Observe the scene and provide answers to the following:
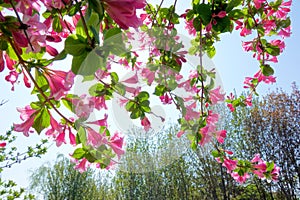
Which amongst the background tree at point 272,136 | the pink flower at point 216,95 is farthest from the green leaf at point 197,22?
the background tree at point 272,136

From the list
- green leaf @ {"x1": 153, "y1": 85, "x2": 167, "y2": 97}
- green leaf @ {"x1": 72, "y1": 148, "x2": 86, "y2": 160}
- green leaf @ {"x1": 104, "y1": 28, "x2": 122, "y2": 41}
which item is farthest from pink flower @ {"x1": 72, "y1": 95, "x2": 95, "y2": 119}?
green leaf @ {"x1": 153, "y1": 85, "x2": 167, "y2": 97}

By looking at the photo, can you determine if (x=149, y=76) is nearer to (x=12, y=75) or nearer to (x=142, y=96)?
(x=142, y=96)

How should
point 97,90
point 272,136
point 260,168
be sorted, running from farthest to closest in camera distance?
point 272,136 → point 260,168 → point 97,90

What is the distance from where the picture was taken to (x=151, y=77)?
3.50ft

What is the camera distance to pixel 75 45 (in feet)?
1.40

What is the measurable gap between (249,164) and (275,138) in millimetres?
11487

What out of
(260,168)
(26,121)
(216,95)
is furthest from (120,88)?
(260,168)

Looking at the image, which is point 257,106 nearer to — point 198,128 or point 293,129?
point 293,129

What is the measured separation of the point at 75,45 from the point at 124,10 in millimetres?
102

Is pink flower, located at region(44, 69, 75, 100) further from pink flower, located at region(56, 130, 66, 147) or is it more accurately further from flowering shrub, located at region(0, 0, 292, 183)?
pink flower, located at region(56, 130, 66, 147)

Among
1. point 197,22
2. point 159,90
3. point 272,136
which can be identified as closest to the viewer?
point 197,22

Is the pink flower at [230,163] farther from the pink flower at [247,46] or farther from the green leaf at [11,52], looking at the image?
the green leaf at [11,52]

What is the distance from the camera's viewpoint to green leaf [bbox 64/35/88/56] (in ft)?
1.39

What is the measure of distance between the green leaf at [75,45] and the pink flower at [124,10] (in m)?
0.07
